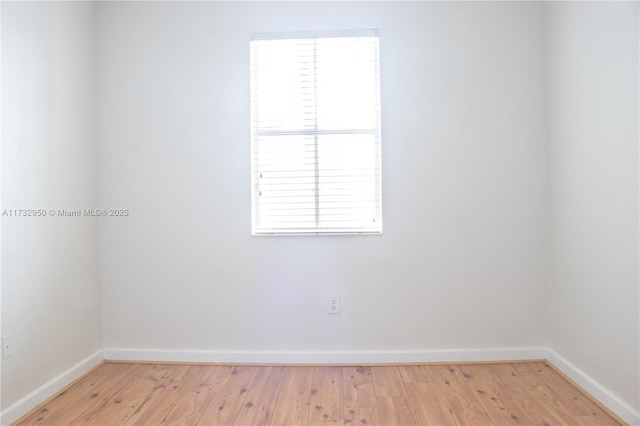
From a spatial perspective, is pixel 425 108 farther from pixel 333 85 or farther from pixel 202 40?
pixel 202 40

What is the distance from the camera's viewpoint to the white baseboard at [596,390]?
1.68 m

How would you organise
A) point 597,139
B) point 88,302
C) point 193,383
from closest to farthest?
point 597,139 → point 193,383 → point 88,302

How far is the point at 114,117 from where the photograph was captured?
2.39 metres

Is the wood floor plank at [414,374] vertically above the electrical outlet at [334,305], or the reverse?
the electrical outlet at [334,305]

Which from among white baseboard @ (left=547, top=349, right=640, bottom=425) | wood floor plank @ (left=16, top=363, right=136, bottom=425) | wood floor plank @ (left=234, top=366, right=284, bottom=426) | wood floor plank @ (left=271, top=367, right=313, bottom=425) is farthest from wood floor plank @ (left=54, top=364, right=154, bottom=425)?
white baseboard @ (left=547, top=349, right=640, bottom=425)

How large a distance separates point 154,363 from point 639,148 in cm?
311

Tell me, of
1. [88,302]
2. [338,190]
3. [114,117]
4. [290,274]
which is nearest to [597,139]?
[338,190]

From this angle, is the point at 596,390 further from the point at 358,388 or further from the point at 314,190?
the point at 314,190

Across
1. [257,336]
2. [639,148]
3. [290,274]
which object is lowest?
[257,336]

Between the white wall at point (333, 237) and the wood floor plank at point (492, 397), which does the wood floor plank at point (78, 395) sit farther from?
the wood floor plank at point (492, 397)

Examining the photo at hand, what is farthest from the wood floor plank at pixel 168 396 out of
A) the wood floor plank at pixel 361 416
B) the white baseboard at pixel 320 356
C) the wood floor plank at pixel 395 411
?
the wood floor plank at pixel 395 411

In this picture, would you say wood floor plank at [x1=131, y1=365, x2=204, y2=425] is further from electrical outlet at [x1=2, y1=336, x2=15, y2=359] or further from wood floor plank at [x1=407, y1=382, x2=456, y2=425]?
wood floor plank at [x1=407, y1=382, x2=456, y2=425]

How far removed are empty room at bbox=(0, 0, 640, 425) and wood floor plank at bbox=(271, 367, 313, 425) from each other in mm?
67

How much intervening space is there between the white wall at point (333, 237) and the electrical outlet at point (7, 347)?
0.64 m
